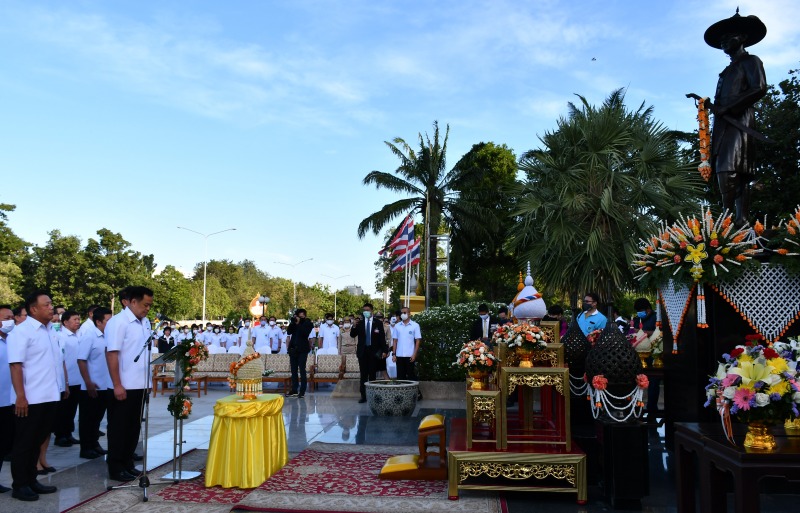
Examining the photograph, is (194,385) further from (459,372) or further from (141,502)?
(141,502)

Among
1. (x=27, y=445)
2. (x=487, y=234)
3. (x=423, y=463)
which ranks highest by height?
(x=487, y=234)

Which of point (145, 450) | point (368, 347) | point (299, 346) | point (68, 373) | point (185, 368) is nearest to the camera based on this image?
point (145, 450)

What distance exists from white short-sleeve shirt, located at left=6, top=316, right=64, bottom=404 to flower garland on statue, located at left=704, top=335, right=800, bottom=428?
230 inches

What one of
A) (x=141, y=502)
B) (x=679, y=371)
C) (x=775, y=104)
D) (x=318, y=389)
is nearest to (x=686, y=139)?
(x=775, y=104)

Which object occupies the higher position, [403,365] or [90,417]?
[403,365]

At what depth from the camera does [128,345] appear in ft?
21.3

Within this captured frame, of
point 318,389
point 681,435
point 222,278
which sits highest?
point 222,278

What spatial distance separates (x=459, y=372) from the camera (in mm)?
12609

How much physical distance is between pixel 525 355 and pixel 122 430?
4.25 meters

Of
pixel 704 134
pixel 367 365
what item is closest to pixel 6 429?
pixel 367 365

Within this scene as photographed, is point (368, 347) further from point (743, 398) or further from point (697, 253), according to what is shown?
point (743, 398)

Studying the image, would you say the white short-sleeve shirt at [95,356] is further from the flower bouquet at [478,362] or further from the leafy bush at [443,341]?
the leafy bush at [443,341]

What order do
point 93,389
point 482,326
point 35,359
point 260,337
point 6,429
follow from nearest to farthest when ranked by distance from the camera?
point 35,359 → point 6,429 → point 93,389 → point 482,326 → point 260,337

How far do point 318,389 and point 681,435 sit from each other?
453 inches
